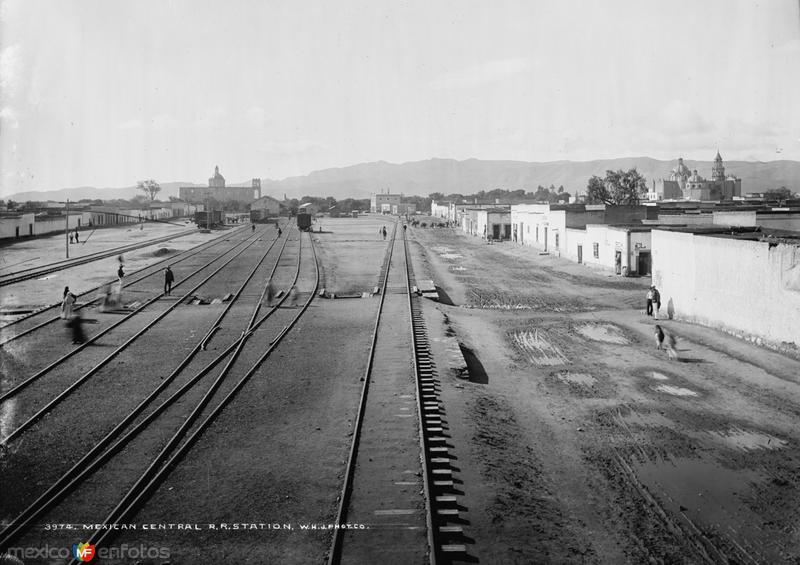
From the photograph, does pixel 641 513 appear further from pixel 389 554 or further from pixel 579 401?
pixel 579 401

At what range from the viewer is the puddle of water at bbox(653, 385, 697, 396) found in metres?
14.6

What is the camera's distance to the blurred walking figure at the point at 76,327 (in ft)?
63.9

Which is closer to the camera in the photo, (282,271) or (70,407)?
(70,407)

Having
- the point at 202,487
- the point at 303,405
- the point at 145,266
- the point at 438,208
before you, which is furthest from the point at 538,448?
the point at 438,208

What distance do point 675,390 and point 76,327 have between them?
17.2 metres

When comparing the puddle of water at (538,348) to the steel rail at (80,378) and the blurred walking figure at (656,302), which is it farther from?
the steel rail at (80,378)

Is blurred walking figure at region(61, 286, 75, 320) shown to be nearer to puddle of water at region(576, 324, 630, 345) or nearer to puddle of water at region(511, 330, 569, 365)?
puddle of water at region(511, 330, 569, 365)

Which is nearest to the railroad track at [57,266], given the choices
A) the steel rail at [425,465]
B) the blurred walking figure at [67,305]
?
the blurred walking figure at [67,305]

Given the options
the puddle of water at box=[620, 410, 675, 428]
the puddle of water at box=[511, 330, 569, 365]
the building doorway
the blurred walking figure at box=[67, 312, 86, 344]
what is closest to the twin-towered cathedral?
the building doorway

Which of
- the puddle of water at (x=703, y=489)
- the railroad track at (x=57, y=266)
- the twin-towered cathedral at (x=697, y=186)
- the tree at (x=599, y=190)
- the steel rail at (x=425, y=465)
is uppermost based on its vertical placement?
the twin-towered cathedral at (x=697, y=186)

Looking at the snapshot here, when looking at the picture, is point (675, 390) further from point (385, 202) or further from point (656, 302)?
point (385, 202)

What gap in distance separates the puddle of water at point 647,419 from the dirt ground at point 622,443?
0.02 m

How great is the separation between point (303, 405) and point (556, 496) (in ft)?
18.1

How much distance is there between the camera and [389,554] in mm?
7656
